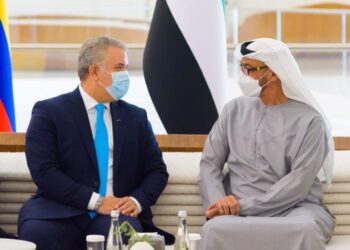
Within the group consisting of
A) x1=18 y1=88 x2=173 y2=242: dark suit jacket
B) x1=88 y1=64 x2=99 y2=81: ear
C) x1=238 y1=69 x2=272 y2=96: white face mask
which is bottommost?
x1=18 y1=88 x2=173 y2=242: dark suit jacket

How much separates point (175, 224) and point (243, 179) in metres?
0.43

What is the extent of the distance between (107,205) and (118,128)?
396mm

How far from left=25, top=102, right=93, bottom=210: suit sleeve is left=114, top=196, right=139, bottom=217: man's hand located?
14cm

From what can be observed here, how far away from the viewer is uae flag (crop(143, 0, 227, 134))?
5.58 metres

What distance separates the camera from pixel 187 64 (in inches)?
221

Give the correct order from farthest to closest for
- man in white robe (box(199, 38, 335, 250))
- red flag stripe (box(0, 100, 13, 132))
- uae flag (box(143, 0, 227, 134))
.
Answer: red flag stripe (box(0, 100, 13, 132)) → uae flag (box(143, 0, 227, 134)) → man in white robe (box(199, 38, 335, 250))

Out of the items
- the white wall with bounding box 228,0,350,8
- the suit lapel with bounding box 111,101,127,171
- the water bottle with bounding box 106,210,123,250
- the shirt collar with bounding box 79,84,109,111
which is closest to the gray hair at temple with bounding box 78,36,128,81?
the shirt collar with bounding box 79,84,109,111

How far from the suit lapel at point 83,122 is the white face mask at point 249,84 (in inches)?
29.7

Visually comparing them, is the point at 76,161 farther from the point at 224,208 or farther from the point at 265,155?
the point at 265,155

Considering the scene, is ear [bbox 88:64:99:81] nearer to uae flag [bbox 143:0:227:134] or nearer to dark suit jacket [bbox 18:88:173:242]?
dark suit jacket [bbox 18:88:173:242]

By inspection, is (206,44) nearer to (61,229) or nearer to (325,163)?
(325,163)

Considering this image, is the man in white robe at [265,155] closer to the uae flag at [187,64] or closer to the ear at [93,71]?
the ear at [93,71]

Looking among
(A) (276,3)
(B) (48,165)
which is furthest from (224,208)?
(A) (276,3)

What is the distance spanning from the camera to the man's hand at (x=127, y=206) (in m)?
4.23
